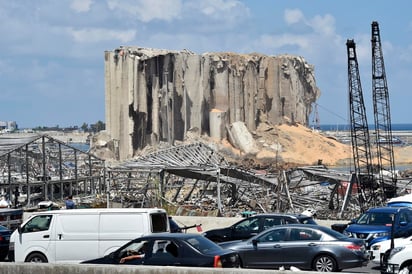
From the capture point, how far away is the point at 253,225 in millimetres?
23656

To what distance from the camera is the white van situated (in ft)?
65.0

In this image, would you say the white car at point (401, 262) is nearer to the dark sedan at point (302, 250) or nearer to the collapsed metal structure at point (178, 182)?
the dark sedan at point (302, 250)

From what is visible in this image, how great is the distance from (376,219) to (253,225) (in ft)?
11.8

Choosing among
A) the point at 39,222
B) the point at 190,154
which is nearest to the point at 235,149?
the point at 190,154

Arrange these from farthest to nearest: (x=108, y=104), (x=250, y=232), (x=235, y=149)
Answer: (x=235, y=149) → (x=108, y=104) → (x=250, y=232)

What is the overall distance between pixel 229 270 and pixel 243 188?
40.2 meters

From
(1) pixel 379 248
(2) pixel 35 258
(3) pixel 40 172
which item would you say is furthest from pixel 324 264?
(3) pixel 40 172

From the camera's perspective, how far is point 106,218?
20.1 metres

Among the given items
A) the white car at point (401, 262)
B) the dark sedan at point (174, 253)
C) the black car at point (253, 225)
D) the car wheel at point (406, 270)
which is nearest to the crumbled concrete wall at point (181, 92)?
the black car at point (253, 225)

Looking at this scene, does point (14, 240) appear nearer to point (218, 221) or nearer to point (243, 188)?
point (218, 221)

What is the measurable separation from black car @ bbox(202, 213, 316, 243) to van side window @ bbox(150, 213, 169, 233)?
3.59 meters

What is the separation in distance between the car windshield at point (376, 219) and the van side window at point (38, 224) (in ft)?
29.8

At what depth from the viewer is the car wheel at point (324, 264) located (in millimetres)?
19047

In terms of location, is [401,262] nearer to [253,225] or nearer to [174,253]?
[174,253]
